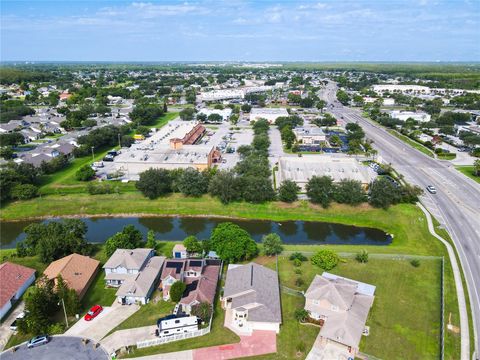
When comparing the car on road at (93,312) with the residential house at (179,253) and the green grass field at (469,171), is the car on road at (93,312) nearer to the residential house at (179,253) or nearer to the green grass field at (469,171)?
the residential house at (179,253)

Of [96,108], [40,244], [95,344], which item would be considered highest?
[96,108]

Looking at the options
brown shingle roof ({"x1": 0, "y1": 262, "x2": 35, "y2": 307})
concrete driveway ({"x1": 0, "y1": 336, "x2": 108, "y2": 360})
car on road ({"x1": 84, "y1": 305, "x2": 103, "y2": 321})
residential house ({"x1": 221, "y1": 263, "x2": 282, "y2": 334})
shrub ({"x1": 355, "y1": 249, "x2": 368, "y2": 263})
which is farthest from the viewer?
shrub ({"x1": 355, "y1": 249, "x2": 368, "y2": 263})

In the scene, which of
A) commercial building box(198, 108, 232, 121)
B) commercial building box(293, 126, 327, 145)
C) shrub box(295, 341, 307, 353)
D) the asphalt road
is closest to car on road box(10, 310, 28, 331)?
shrub box(295, 341, 307, 353)

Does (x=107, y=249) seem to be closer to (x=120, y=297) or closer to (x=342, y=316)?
(x=120, y=297)

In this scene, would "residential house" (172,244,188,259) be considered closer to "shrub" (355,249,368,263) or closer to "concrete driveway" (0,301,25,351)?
"concrete driveway" (0,301,25,351)

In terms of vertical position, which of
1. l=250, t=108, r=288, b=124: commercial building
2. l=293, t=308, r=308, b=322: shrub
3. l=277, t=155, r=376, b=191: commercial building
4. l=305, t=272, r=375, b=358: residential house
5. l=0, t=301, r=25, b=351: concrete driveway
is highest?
l=250, t=108, r=288, b=124: commercial building

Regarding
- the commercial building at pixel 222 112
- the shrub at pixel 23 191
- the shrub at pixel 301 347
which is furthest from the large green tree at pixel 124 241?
the commercial building at pixel 222 112

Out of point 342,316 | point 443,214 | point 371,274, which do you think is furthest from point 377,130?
point 342,316

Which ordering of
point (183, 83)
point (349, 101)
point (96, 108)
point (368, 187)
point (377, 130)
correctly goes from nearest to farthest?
point (368, 187) < point (377, 130) < point (96, 108) < point (349, 101) < point (183, 83)
